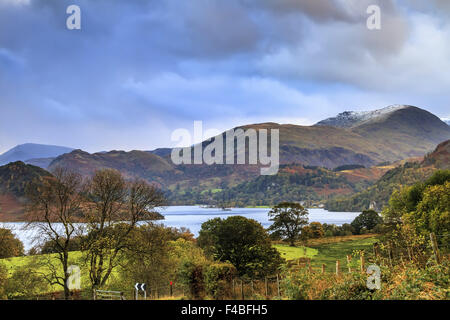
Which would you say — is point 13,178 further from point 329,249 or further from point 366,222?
point 366,222

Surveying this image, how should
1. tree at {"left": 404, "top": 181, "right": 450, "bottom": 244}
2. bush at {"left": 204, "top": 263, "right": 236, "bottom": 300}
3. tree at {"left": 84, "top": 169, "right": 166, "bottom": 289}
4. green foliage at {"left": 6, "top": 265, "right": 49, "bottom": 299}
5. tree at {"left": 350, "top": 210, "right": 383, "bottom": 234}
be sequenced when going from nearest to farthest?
bush at {"left": 204, "top": 263, "right": 236, "bottom": 300}, green foliage at {"left": 6, "top": 265, "right": 49, "bottom": 299}, tree at {"left": 84, "top": 169, "right": 166, "bottom": 289}, tree at {"left": 404, "top": 181, "right": 450, "bottom": 244}, tree at {"left": 350, "top": 210, "right": 383, "bottom": 234}

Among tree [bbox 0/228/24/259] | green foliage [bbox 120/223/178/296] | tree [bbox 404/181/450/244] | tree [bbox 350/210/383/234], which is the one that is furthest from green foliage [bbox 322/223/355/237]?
tree [bbox 0/228/24/259]

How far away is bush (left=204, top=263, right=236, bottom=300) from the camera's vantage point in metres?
15.7

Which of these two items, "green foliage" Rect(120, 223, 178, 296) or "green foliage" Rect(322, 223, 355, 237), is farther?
"green foliage" Rect(322, 223, 355, 237)

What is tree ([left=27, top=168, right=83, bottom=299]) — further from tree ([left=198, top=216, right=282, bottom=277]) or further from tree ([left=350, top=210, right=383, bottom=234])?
tree ([left=350, top=210, right=383, bottom=234])

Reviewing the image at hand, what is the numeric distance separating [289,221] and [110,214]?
3376cm

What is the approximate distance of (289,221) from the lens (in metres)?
57.7

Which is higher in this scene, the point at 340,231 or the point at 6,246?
the point at 6,246

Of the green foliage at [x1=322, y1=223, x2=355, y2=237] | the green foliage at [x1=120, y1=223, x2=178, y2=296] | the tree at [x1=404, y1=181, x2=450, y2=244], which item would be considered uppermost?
the tree at [x1=404, y1=181, x2=450, y2=244]

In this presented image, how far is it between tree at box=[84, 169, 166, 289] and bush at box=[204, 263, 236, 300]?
42.4 feet

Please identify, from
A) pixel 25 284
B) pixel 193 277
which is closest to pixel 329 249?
pixel 25 284

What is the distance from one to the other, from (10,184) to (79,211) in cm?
9073
